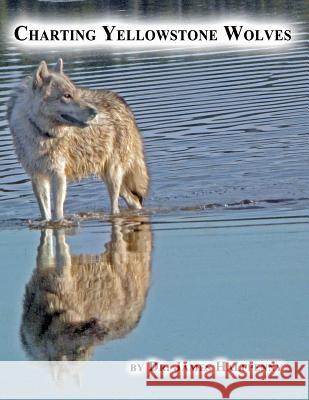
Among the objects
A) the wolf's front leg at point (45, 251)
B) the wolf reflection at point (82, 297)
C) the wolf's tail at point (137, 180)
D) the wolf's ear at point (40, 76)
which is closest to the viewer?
the wolf reflection at point (82, 297)

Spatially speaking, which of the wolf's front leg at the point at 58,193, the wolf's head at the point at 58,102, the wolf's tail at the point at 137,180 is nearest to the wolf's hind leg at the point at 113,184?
the wolf's tail at the point at 137,180

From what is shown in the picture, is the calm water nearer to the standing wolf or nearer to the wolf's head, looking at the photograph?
the standing wolf

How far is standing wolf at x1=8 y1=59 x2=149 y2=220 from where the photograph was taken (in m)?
13.2

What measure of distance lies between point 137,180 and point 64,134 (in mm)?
A: 1425

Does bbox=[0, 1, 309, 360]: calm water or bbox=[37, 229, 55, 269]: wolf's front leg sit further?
bbox=[37, 229, 55, 269]: wolf's front leg

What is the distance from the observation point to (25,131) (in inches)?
527

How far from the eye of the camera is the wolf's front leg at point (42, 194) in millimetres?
13578

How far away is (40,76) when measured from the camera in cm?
1312

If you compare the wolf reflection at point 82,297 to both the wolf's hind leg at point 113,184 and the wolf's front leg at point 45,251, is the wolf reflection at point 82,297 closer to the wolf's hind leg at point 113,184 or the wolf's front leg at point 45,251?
the wolf's front leg at point 45,251

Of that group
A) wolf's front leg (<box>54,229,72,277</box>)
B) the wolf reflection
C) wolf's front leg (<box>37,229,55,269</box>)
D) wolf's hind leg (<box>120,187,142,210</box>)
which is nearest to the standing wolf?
wolf's hind leg (<box>120,187,142,210</box>)

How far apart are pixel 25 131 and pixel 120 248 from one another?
204 cm

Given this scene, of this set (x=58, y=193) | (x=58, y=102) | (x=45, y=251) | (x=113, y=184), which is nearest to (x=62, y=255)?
(x=45, y=251)

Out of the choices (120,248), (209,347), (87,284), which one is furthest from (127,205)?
(209,347)

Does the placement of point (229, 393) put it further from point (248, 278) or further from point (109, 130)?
point (109, 130)
